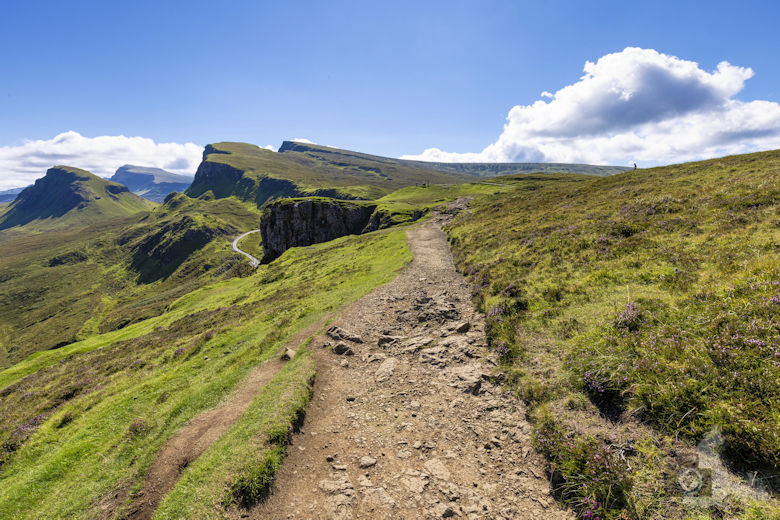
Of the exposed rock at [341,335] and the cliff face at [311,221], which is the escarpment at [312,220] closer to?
the cliff face at [311,221]

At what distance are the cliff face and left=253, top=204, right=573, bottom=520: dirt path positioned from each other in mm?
96996

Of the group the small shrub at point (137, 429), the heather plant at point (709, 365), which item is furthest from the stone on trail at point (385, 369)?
the small shrub at point (137, 429)

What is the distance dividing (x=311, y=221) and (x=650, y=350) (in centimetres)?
11823

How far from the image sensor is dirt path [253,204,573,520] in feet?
25.6

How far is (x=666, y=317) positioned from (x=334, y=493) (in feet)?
38.9

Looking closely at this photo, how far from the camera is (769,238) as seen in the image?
12906 mm

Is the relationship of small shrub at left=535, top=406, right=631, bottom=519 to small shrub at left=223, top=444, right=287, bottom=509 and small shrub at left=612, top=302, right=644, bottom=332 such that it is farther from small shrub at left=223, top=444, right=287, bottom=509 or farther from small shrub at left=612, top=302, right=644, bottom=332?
small shrub at left=223, top=444, right=287, bottom=509

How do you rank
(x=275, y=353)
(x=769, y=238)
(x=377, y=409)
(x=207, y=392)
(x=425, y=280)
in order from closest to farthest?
1. (x=377, y=409)
2. (x=769, y=238)
3. (x=207, y=392)
4. (x=275, y=353)
5. (x=425, y=280)

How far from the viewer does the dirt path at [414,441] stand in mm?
7816

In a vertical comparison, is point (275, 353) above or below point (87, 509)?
above

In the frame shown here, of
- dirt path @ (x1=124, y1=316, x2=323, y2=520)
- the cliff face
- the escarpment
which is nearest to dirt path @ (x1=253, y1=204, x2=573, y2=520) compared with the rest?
dirt path @ (x1=124, y1=316, x2=323, y2=520)

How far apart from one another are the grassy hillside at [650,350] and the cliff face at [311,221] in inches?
3815

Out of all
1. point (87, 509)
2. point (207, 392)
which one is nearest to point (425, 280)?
point (207, 392)

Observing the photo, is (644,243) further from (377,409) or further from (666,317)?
(377,409)
